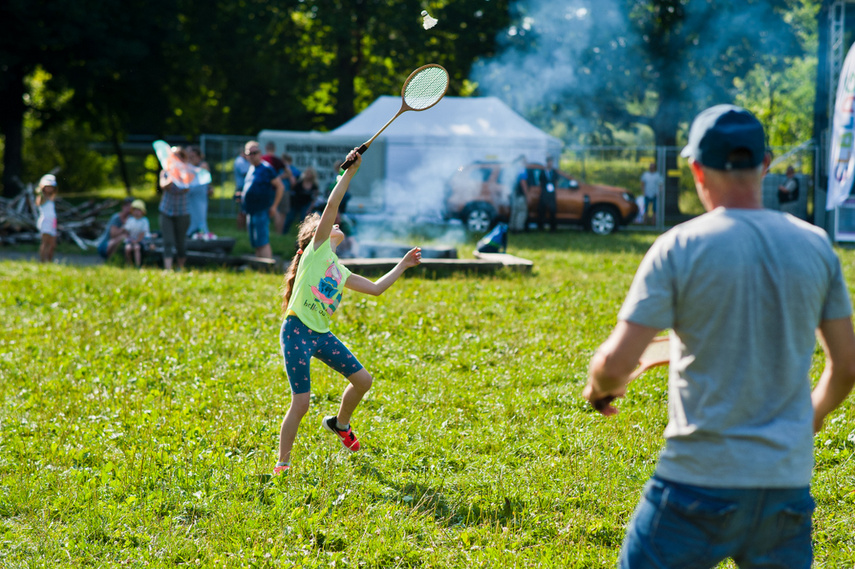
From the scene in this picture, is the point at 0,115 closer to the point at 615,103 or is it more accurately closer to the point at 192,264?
the point at 192,264

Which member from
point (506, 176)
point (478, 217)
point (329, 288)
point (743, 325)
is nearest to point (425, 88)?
point (329, 288)

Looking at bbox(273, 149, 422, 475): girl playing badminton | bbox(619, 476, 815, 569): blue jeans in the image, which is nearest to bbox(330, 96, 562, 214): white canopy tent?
bbox(273, 149, 422, 475): girl playing badminton

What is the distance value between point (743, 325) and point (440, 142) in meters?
19.7

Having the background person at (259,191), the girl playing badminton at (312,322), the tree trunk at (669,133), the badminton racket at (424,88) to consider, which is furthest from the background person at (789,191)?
the girl playing badminton at (312,322)

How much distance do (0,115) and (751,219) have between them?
28233 millimetres

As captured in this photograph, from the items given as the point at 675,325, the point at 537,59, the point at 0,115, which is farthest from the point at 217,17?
the point at 675,325

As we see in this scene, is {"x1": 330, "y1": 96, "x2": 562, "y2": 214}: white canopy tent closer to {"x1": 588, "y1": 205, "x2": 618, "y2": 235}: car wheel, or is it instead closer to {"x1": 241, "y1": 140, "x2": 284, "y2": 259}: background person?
{"x1": 588, "y1": 205, "x2": 618, "y2": 235}: car wheel

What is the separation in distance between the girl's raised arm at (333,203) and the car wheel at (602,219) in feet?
56.6

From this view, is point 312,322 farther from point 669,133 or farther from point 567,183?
point 669,133

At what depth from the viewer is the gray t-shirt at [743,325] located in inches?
76.8

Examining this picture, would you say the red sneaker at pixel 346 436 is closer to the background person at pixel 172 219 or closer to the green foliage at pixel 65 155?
the background person at pixel 172 219

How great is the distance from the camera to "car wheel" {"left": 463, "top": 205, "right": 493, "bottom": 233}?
19750 millimetres

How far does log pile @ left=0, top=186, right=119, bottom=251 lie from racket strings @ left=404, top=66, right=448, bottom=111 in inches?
509

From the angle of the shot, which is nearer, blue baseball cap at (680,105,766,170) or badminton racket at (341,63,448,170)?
blue baseball cap at (680,105,766,170)
